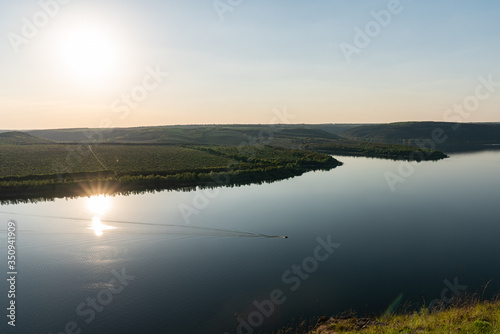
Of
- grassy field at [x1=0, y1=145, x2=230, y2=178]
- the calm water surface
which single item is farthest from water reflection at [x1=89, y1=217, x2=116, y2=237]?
grassy field at [x1=0, y1=145, x2=230, y2=178]

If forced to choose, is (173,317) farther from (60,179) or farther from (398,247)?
(60,179)

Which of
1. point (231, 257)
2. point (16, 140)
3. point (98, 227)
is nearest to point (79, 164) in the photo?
point (98, 227)

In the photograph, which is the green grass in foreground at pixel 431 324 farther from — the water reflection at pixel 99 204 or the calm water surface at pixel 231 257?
the water reflection at pixel 99 204

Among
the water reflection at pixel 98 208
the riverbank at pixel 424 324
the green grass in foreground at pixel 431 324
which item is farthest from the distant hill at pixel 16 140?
the green grass in foreground at pixel 431 324

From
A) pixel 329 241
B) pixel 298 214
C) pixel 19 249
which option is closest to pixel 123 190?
pixel 19 249

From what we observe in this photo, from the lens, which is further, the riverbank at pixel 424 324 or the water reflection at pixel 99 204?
the water reflection at pixel 99 204

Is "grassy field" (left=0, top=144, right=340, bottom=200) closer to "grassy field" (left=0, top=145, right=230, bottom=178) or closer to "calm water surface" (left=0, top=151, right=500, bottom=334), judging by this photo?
"grassy field" (left=0, top=145, right=230, bottom=178)
